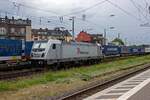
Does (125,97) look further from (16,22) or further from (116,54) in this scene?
(16,22)

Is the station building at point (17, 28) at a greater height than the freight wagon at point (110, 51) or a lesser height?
greater

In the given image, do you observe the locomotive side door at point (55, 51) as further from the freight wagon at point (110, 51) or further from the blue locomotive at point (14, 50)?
the freight wagon at point (110, 51)

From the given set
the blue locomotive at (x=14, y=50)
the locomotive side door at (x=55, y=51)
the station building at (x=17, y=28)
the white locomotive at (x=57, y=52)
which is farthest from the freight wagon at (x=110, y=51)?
the station building at (x=17, y=28)

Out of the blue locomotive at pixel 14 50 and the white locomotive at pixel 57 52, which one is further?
the white locomotive at pixel 57 52

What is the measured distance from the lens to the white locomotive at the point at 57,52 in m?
37.8

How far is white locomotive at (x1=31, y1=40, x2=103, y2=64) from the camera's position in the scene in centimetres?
3781

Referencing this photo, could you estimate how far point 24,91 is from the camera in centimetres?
1731

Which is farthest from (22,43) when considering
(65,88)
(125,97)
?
(125,97)

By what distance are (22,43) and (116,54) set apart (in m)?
44.5

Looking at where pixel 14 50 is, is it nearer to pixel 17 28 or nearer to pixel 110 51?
pixel 110 51

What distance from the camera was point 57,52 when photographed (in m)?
39.8

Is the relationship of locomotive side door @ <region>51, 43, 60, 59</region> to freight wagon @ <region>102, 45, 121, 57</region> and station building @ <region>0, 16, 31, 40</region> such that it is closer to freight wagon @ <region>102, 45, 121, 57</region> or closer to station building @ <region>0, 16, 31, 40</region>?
freight wagon @ <region>102, 45, 121, 57</region>

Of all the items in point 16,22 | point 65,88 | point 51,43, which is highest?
point 16,22

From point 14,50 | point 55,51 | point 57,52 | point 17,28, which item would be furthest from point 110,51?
point 17,28
